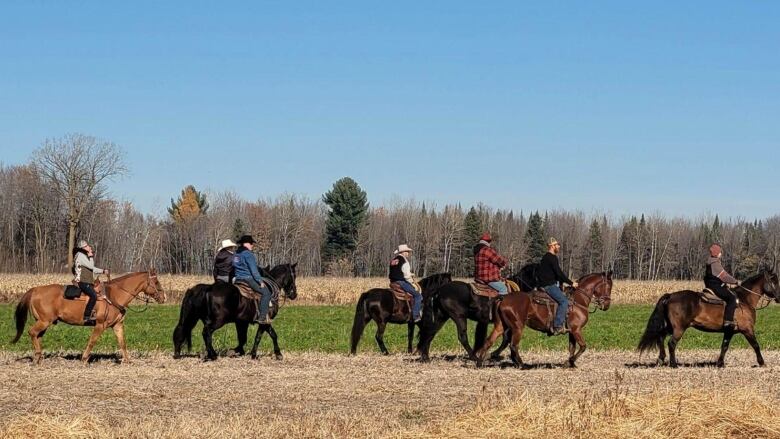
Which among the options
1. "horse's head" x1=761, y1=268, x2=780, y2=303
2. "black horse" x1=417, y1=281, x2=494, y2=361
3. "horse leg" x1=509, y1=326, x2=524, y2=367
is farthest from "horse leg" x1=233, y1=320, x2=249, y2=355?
"horse's head" x1=761, y1=268, x2=780, y2=303

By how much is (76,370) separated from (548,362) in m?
9.08

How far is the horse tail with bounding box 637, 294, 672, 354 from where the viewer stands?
19.0 m

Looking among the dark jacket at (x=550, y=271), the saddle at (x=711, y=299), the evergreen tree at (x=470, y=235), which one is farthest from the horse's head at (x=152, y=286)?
the evergreen tree at (x=470, y=235)

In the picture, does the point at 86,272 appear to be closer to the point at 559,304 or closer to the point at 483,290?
the point at 483,290

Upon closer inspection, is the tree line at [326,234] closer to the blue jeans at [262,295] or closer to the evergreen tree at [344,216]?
the evergreen tree at [344,216]

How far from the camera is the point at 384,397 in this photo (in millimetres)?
14156

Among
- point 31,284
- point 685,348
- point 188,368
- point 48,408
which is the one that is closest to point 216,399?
point 48,408

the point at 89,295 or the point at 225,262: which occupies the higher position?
the point at 225,262

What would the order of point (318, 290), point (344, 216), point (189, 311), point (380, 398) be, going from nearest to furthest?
1. point (380, 398)
2. point (189, 311)
3. point (318, 290)
4. point (344, 216)

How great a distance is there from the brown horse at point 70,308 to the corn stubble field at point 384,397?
0.62 m

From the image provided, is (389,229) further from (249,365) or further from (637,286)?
(249,365)

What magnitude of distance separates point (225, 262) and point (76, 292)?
3.37 metres

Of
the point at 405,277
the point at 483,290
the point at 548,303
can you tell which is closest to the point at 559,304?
the point at 548,303

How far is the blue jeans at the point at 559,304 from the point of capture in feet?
59.1
